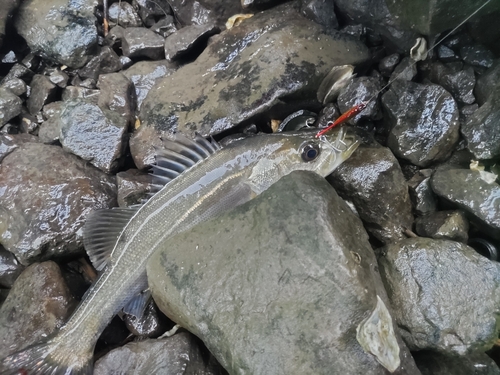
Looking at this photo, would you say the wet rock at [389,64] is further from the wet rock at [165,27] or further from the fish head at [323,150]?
the wet rock at [165,27]

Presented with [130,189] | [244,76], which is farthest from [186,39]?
[130,189]

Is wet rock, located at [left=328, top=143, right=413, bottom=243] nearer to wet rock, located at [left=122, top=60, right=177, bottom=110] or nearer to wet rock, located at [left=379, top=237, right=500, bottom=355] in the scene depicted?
wet rock, located at [left=379, top=237, right=500, bottom=355]

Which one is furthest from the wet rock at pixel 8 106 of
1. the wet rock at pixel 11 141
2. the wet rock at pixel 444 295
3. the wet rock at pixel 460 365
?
the wet rock at pixel 460 365

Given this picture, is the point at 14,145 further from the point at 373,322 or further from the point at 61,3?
the point at 373,322

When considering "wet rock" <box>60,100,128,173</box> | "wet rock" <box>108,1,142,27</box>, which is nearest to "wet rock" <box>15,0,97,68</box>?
"wet rock" <box>108,1,142,27</box>

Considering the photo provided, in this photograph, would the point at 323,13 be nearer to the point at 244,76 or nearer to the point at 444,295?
the point at 244,76

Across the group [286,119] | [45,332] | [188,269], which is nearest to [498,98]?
[286,119]
